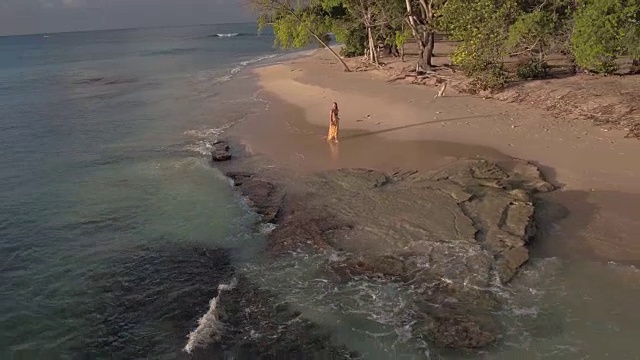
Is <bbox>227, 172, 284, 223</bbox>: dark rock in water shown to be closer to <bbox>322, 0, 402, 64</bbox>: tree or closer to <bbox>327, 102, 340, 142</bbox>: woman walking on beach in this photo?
<bbox>327, 102, 340, 142</bbox>: woman walking on beach

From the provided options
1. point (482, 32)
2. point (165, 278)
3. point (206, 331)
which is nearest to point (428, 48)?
point (482, 32)

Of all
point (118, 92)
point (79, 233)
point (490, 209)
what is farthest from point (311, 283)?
point (118, 92)

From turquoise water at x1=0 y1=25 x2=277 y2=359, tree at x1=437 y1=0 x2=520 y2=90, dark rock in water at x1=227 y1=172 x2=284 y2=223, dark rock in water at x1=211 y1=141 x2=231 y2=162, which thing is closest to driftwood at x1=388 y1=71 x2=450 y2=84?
tree at x1=437 y1=0 x2=520 y2=90

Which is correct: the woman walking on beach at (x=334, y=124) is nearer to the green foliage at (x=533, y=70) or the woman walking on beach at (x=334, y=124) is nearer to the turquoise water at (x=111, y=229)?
the turquoise water at (x=111, y=229)

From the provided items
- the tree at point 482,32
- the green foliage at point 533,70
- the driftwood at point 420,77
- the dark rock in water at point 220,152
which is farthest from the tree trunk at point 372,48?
the dark rock in water at point 220,152

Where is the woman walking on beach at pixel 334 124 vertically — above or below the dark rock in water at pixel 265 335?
above
